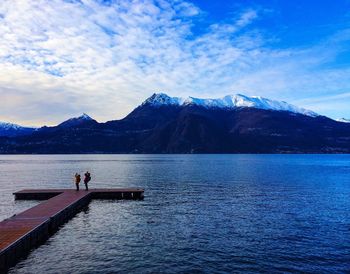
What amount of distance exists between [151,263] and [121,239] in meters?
6.59

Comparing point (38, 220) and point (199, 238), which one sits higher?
point (38, 220)

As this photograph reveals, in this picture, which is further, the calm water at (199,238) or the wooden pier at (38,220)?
the wooden pier at (38,220)

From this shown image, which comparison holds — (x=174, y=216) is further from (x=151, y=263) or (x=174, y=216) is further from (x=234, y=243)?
(x=151, y=263)

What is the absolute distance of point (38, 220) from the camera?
35.7 meters

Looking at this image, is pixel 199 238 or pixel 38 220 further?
pixel 38 220

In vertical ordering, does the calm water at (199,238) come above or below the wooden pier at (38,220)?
below

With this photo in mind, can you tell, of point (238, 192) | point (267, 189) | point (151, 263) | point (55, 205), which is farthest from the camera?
point (267, 189)

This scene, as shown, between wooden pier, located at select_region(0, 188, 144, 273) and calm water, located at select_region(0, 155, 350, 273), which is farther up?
wooden pier, located at select_region(0, 188, 144, 273)

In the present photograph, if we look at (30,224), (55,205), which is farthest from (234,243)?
(55,205)

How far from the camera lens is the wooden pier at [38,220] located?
26.8 metres

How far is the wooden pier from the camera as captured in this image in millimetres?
26816

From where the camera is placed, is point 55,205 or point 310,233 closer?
point 310,233

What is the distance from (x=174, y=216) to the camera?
142ft

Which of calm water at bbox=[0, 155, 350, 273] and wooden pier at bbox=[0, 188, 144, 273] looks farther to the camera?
wooden pier at bbox=[0, 188, 144, 273]
